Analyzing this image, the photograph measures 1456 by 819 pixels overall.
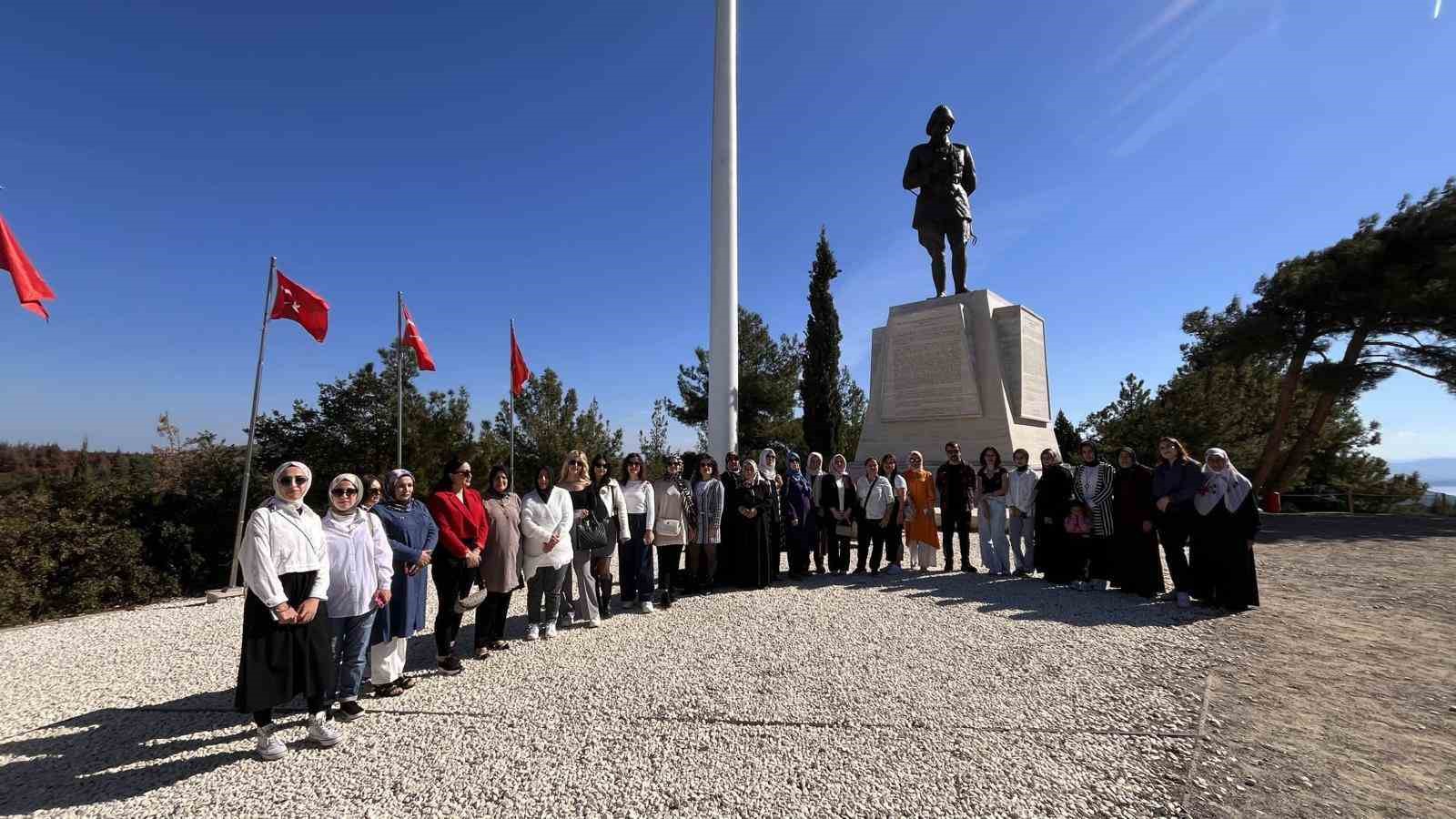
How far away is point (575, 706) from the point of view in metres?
3.61

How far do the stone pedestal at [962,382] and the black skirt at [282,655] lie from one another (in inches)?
396

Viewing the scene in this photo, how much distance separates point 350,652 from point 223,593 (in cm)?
575

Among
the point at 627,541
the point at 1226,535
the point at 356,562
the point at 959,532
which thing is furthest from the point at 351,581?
the point at 1226,535

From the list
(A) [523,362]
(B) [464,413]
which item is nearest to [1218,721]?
(A) [523,362]

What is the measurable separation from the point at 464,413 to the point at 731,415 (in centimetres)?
739

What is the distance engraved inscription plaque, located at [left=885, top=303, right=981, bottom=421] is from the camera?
11.6 m

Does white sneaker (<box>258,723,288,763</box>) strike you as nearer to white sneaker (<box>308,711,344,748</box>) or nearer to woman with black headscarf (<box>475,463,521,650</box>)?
white sneaker (<box>308,711,344,748</box>)

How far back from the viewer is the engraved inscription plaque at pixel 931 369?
1158 cm

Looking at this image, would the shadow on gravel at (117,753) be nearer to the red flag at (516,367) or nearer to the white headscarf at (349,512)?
the white headscarf at (349,512)

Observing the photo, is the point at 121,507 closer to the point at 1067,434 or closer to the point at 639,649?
the point at 639,649

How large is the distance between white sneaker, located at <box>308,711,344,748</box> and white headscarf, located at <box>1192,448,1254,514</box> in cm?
751

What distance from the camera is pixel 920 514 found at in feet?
25.5

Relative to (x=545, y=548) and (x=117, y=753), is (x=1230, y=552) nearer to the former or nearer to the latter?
(x=545, y=548)

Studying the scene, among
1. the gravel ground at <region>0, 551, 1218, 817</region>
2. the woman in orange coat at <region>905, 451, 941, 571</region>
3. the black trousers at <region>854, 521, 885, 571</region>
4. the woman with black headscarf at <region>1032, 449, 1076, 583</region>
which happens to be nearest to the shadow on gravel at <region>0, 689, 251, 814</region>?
the gravel ground at <region>0, 551, 1218, 817</region>
